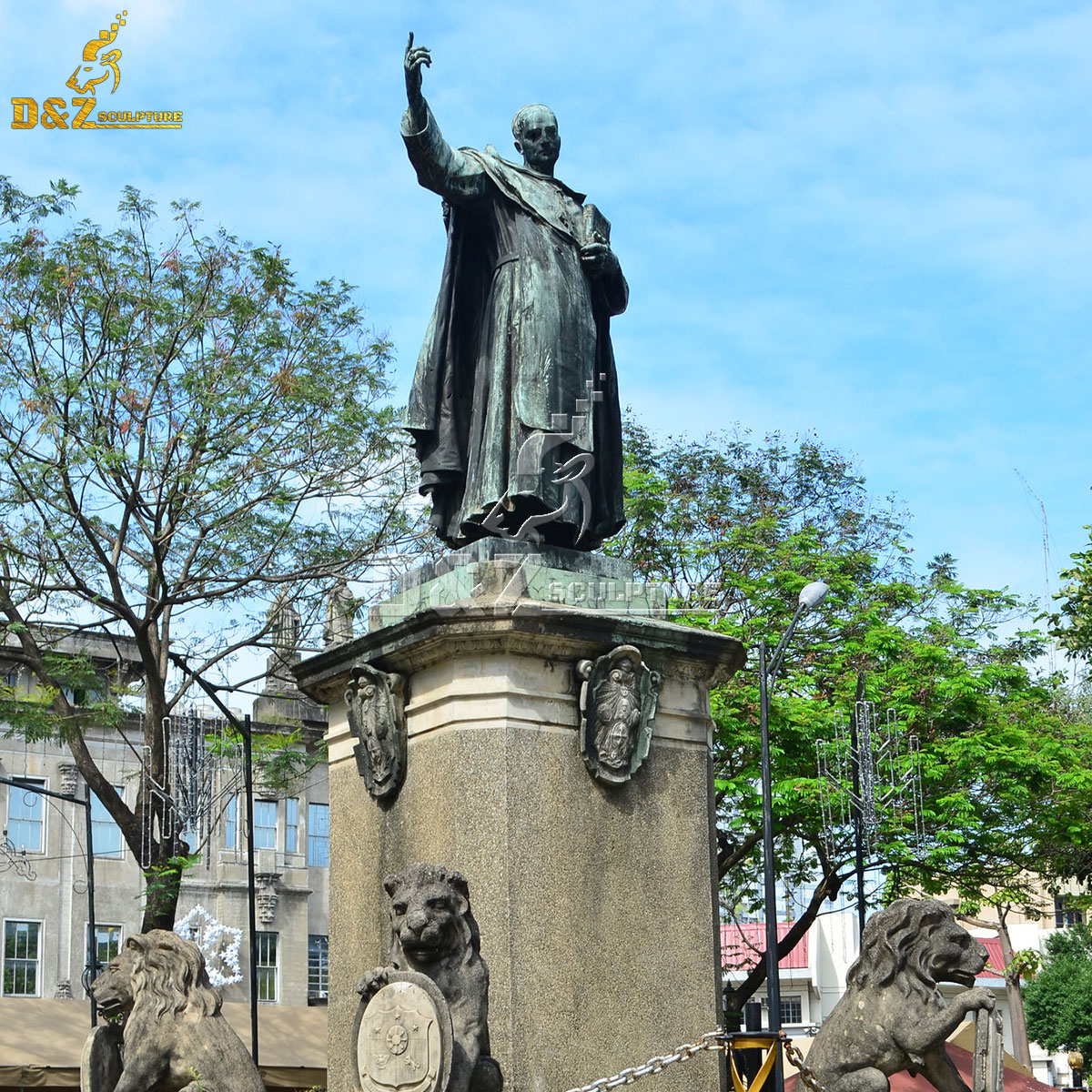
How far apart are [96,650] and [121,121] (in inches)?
841

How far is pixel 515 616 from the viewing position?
7738 millimetres

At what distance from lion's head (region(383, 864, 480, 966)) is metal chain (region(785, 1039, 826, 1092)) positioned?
1.38m

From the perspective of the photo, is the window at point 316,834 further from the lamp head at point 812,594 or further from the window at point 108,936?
the lamp head at point 812,594

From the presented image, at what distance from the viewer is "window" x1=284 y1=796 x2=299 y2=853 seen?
149 feet

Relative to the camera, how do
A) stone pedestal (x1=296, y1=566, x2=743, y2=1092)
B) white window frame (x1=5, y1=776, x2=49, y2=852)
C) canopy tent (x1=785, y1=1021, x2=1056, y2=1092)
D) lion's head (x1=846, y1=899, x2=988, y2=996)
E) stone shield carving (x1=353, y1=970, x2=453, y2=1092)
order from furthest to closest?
1. white window frame (x1=5, y1=776, x2=49, y2=852)
2. canopy tent (x1=785, y1=1021, x2=1056, y2=1092)
3. stone pedestal (x1=296, y1=566, x2=743, y2=1092)
4. lion's head (x1=846, y1=899, x2=988, y2=996)
5. stone shield carving (x1=353, y1=970, x2=453, y2=1092)

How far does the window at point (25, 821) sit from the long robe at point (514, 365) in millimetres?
35170

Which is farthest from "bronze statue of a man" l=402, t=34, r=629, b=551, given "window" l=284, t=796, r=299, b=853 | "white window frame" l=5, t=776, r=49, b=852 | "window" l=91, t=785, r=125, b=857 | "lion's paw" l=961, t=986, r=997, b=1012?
"window" l=284, t=796, r=299, b=853

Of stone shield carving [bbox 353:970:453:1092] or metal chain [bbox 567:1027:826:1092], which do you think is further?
metal chain [bbox 567:1027:826:1092]

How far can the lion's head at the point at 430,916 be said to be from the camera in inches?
256

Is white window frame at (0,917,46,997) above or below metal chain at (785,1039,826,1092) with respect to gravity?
below

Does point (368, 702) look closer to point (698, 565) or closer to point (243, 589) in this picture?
point (243, 589)

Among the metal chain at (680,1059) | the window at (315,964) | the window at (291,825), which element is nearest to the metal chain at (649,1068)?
the metal chain at (680,1059)

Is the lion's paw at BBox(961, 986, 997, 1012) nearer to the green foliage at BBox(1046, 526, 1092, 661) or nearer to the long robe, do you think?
the long robe

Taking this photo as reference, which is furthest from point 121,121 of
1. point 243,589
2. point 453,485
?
point 453,485
